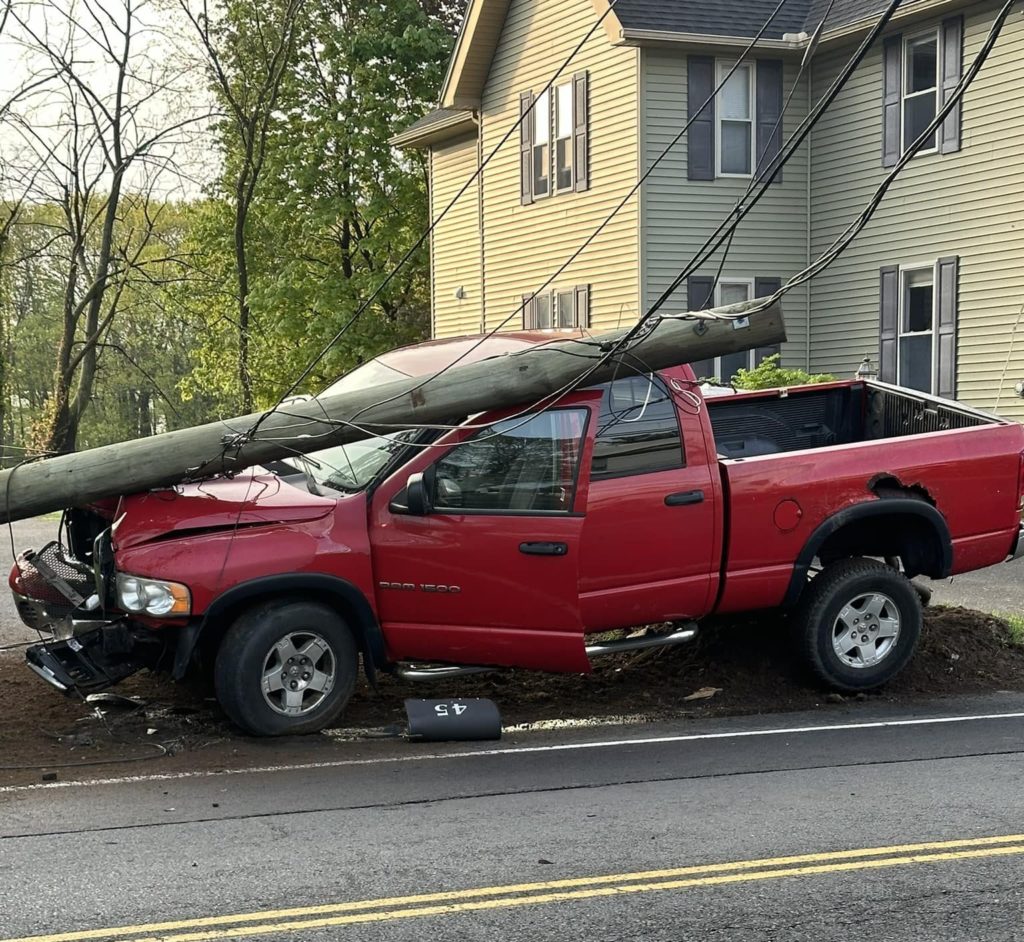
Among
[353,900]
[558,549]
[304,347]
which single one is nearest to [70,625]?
[558,549]

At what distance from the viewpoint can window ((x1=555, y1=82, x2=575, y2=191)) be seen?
23781 mm

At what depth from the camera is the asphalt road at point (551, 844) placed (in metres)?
4.98

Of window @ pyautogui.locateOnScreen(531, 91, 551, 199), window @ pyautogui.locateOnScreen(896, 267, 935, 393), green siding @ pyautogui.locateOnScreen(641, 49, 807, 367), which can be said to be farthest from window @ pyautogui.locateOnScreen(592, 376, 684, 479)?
window @ pyautogui.locateOnScreen(531, 91, 551, 199)

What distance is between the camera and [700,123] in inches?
869

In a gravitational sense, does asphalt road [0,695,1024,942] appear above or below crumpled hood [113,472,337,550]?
below

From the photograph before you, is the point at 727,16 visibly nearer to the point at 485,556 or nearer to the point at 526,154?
the point at 526,154

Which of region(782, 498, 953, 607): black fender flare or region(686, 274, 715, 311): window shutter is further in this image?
region(686, 274, 715, 311): window shutter

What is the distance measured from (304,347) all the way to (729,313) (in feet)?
101

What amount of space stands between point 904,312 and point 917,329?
347 mm

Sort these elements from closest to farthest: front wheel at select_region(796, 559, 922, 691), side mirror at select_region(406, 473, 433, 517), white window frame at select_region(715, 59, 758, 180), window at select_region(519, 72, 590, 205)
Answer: side mirror at select_region(406, 473, 433, 517) < front wheel at select_region(796, 559, 922, 691) < white window frame at select_region(715, 59, 758, 180) < window at select_region(519, 72, 590, 205)

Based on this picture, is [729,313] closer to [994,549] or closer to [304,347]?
[994,549]

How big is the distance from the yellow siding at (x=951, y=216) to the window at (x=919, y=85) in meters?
0.55

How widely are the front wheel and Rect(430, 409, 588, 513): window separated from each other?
6.70 ft

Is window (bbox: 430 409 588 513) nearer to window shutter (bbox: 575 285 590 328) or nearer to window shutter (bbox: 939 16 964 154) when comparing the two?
window shutter (bbox: 939 16 964 154)
